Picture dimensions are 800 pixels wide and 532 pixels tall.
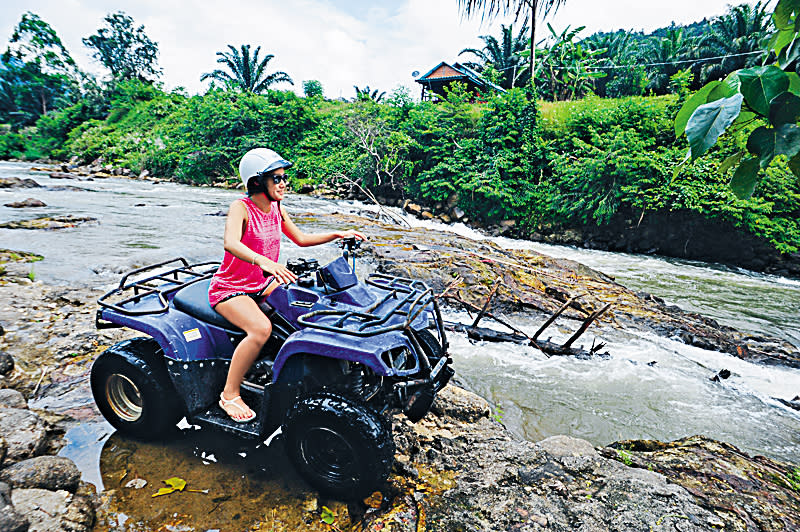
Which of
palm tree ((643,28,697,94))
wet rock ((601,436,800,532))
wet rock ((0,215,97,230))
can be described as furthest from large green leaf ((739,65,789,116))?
palm tree ((643,28,697,94))

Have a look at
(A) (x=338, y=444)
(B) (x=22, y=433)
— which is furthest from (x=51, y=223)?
(A) (x=338, y=444)

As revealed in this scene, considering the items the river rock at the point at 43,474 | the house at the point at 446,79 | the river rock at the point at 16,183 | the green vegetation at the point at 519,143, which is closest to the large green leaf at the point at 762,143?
the green vegetation at the point at 519,143

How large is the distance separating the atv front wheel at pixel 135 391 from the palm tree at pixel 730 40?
104 ft

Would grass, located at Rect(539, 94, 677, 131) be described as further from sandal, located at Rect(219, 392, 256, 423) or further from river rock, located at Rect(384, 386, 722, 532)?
sandal, located at Rect(219, 392, 256, 423)

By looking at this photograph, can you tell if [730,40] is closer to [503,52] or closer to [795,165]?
[503,52]

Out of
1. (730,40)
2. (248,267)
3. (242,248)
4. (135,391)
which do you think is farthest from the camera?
(730,40)

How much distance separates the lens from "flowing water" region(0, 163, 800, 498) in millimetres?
4051

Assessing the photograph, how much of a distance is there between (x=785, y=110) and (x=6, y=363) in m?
5.20

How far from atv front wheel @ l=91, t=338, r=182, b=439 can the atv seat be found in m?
0.38

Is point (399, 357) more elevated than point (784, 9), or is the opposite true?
point (784, 9)

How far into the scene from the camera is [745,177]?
1.11m

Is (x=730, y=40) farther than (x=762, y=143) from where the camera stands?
Yes

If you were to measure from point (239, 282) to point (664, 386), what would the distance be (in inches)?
193

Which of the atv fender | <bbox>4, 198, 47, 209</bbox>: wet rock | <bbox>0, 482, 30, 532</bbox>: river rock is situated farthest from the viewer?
<bbox>4, 198, 47, 209</bbox>: wet rock
